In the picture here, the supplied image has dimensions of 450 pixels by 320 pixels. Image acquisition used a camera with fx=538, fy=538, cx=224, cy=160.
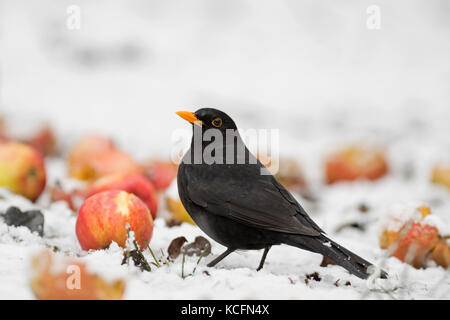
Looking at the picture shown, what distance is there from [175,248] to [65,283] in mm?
772

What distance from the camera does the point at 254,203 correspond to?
2.19m

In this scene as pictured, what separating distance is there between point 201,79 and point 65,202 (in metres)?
4.53

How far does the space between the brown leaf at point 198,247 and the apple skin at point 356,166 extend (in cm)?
233

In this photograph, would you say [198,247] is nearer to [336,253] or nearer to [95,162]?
[336,253]

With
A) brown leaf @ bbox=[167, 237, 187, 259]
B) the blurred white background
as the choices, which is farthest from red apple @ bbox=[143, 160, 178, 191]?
the blurred white background

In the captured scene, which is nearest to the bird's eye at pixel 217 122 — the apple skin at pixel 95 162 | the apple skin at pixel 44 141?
the apple skin at pixel 95 162

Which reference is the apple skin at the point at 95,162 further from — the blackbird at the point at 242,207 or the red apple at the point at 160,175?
the blackbird at the point at 242,207

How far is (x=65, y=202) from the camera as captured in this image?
10.2 ft

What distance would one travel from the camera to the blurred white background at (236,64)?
21.3 feet

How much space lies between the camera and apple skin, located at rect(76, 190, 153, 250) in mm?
2279

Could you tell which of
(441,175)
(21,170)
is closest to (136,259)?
(21,170)

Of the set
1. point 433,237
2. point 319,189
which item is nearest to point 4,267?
point 433,237

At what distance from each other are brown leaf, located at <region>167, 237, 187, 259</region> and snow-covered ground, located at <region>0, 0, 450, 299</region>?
93cm

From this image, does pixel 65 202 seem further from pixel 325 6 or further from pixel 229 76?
pixel 325 6
